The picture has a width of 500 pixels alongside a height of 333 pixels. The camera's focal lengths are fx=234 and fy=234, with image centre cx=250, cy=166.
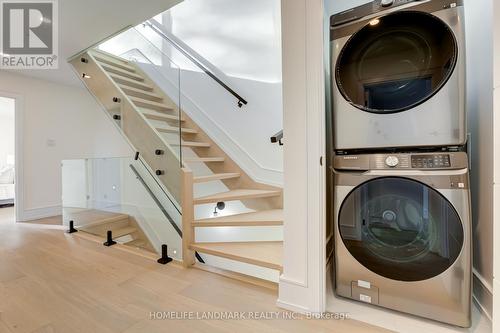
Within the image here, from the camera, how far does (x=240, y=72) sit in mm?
2814

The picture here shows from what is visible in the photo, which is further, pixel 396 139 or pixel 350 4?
pixel 350 4

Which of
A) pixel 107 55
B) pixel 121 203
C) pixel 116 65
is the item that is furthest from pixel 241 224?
→ pixel 107 55

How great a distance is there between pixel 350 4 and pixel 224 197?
177 centimetres

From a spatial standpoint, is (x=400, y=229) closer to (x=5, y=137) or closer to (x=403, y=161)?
(x=403, y=161)

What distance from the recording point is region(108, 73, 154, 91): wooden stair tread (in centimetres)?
317

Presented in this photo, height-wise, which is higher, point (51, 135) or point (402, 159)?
point (51, 135)

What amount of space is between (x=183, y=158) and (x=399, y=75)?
187 centimetres

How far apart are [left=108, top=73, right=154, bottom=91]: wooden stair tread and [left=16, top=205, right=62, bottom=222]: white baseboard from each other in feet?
8.32

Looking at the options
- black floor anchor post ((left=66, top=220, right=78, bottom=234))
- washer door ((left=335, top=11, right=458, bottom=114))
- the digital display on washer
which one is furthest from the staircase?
black floor anchor post ((left=66, top=220, right=78, bottom=234))

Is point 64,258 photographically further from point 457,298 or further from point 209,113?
point 457,298

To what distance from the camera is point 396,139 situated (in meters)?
1.21

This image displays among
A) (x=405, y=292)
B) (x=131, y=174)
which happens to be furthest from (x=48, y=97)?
(x=405, y=292)

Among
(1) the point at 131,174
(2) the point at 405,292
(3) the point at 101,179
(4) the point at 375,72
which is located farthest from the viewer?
(3) the point at 101,179

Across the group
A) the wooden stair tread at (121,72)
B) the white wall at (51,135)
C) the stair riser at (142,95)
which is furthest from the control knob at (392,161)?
the white wall at (51,135)
